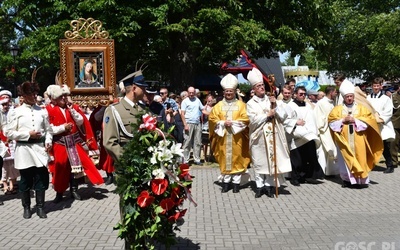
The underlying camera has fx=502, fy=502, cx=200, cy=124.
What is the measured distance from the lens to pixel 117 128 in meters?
5.26

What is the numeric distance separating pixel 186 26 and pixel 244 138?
779 cm

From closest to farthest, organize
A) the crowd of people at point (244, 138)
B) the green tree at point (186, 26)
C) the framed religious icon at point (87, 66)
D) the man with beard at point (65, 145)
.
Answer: the crowd of people at point (244, 138) < the man with beard at point (65, 145) < the framed religious icon at point (87, 66) < the green tree at point (186, 26)

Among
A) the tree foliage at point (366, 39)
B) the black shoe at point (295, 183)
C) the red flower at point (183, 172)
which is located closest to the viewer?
the red flower at point (183, 172)

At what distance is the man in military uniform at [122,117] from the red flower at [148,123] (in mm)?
218

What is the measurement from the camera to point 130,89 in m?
5.46

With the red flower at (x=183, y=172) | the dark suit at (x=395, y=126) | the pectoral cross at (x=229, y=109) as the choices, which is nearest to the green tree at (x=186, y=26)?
the dark suit at (x=395, y=126)

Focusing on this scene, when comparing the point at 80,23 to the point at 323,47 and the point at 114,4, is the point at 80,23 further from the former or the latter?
the point at 323,47

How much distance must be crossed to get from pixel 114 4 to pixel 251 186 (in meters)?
8.41

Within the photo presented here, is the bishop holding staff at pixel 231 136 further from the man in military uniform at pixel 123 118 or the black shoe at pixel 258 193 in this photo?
the man in military uniform at pixel 123 118

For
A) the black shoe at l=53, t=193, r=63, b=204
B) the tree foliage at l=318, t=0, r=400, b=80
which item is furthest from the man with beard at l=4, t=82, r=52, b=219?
the tree foliage at l=318, t=0, r=400, b=80

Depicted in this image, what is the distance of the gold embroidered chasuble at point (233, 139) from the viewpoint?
870 cm

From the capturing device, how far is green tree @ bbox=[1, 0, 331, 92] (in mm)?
15656

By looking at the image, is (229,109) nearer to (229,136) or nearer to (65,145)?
(229,136)

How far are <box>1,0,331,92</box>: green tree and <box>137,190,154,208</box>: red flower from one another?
1117 centimetres
